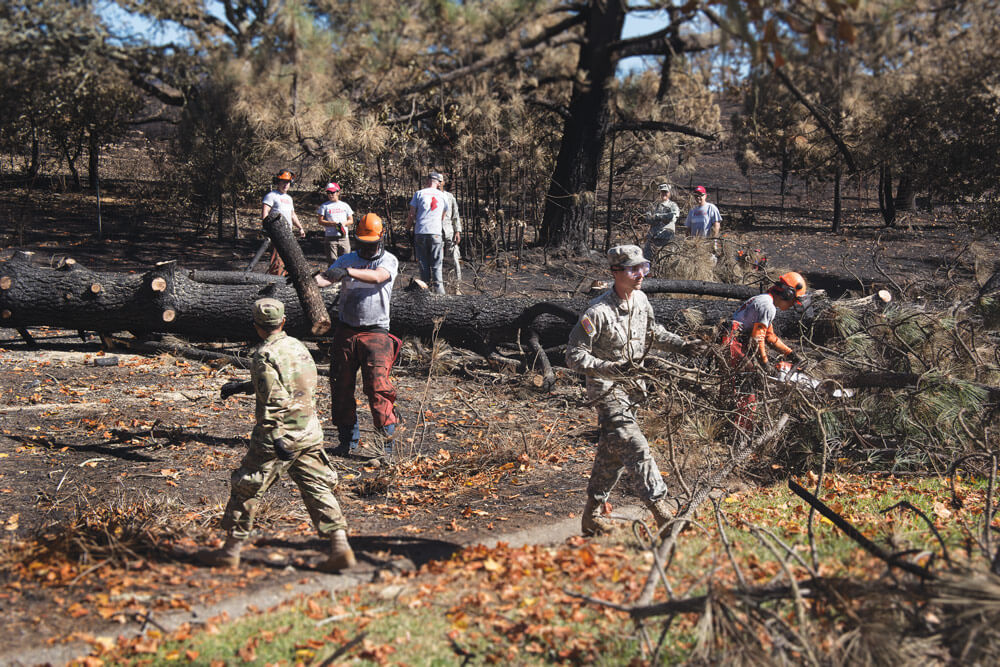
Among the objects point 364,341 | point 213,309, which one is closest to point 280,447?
point 364,341

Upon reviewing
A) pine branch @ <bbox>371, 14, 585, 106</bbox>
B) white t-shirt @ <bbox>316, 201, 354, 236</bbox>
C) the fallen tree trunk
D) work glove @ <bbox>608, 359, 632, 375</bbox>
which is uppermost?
pine branch @ <bbox>371, 14, 585, 106</bbox>

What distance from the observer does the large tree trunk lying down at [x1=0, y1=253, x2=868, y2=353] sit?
359 inches

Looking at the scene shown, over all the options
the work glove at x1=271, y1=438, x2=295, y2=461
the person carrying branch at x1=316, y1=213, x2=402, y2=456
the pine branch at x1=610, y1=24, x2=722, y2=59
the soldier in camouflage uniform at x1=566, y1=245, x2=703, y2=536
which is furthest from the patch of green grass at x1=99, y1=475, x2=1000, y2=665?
the pine branch at x1=610, y1=24, x2=722, y2=59

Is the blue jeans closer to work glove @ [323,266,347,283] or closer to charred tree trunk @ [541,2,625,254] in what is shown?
work glove @ [323,266,347,283]

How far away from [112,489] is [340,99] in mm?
8090

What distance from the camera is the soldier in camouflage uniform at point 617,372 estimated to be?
4875 mm

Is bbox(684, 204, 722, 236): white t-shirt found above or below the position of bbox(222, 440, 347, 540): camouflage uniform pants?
above

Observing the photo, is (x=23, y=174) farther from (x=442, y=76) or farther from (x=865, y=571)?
(x=865, y=571)

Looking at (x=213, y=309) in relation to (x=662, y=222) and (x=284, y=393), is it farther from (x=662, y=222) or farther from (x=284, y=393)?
(x=662, y=222)

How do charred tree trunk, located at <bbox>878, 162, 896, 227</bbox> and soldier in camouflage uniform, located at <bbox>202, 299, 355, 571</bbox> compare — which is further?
charred tree trunk, located at <bbox>878, 162, 896, 227</bbox>

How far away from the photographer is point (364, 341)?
21.7 feet

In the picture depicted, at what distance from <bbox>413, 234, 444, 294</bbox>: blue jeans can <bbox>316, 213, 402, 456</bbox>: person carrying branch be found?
4.05 meters

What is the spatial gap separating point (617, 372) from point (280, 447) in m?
1.90

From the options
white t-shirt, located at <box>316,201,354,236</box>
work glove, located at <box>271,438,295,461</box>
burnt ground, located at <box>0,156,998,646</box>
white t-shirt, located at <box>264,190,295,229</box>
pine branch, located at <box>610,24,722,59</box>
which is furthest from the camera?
pine branch, located at <box>610,24,722,59</box>
